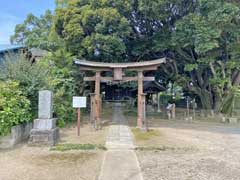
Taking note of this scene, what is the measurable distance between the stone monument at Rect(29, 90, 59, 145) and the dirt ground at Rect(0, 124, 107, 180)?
327 millimetres

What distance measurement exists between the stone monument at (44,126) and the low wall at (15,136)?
48 centimetres

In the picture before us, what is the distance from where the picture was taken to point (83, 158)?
587 centimetres

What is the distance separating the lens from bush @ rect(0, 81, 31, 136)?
22.3 feet

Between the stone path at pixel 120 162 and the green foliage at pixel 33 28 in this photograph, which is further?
the green foliage at pixel 33 28

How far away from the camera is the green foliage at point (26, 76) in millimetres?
8363

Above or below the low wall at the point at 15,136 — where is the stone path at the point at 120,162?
below

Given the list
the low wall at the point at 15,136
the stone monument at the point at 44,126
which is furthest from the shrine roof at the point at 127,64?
the low wall at the point at 15,136

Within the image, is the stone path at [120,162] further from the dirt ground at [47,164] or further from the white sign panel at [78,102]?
the white sign panel at [78,102]

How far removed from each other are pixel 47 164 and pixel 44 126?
2.22 metres

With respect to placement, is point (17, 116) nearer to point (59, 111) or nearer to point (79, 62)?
point (59, 111)

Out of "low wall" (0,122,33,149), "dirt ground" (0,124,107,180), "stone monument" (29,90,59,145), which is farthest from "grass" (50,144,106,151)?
"low wall" (0,122,33,149)

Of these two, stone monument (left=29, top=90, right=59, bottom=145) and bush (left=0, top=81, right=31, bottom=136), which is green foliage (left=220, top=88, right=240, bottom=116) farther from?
bush (left=0, top=81, right=31, bottom=136)

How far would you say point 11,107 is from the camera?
278 inches

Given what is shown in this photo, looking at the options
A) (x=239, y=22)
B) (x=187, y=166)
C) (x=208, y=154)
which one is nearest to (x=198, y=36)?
(x=239, y=22)
